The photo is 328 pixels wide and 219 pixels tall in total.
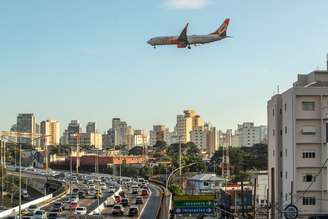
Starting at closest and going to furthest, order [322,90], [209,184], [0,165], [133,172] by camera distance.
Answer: [322,90] → [209,184] → [0,165] → [133,172]

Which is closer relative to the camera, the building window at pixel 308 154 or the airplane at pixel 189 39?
the building window at pixel 308 154

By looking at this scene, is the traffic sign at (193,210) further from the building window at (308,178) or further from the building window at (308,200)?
the building window at (308,178)

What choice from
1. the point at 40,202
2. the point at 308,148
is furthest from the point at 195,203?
the point at 40,202

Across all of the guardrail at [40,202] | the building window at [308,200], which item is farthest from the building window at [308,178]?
the guardrail at [40,202]

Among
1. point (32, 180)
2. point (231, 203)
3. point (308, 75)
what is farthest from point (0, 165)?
point (308, 75)

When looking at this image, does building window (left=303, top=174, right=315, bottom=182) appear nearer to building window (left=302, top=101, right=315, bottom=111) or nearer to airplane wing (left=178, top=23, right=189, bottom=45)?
building window (left=302, top=101, right=315, bottom=111)

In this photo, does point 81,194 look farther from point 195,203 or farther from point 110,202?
point 195,203

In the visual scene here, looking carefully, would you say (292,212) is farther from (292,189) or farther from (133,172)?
(133,172)

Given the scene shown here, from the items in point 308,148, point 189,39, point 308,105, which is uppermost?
point 189,39

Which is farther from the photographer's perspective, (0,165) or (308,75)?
(0,165)
